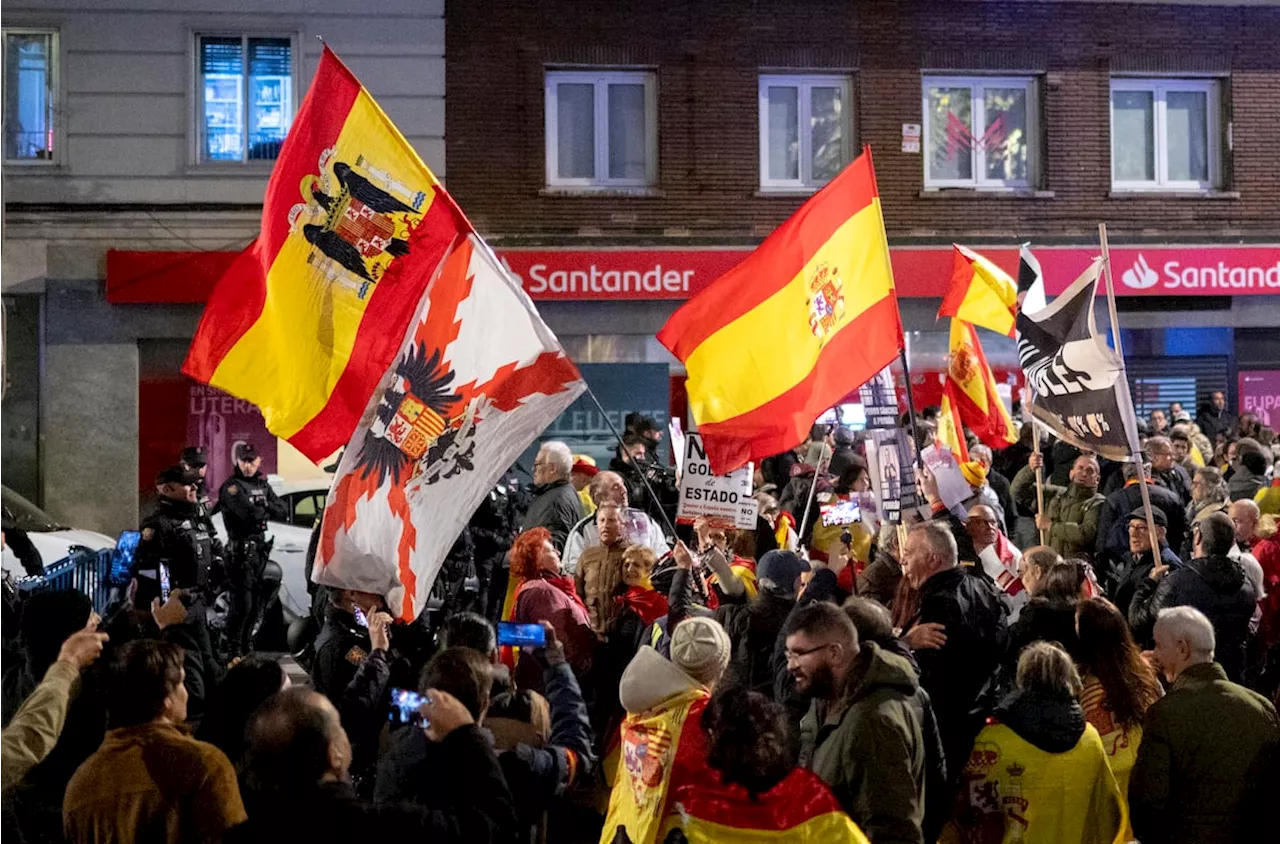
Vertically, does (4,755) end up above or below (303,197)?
below

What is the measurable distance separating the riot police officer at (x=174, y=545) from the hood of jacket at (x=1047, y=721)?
211 inches

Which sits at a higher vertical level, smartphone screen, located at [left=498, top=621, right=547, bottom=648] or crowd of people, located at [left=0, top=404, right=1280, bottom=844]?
smartphone screen, located at [left=498, top=621, right=547, bottom=648]

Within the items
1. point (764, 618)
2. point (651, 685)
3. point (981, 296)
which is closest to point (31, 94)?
point (981, 296)

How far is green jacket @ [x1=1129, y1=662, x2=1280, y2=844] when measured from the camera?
5773 millimetres

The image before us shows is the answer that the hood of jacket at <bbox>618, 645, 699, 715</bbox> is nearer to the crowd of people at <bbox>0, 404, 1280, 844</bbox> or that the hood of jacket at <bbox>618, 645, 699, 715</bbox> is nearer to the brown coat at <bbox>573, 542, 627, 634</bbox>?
the crowd of people at <bbox>0, 404, 1280, 844</bbox>

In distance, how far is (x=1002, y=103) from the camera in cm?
2028

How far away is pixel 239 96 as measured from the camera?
18.9m

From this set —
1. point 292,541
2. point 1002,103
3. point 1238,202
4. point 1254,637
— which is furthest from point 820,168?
point 1254,637

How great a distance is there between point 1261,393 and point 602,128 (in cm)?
937

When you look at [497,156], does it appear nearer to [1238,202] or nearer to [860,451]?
[860,451]

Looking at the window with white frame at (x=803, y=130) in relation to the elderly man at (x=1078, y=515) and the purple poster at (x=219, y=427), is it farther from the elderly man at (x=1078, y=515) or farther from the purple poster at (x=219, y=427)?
the elderly man at (x=1078, y=515)

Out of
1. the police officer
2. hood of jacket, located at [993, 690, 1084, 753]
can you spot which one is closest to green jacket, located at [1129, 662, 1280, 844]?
hood of jacket, located at [993, 690, 1084, 753]

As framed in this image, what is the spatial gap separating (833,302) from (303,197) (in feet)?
9.91

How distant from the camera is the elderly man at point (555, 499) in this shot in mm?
10594
